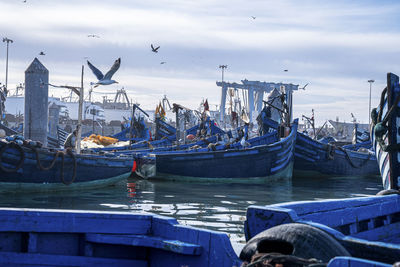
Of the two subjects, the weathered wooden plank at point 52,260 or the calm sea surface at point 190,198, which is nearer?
the weathered wooden plank at point 52,260

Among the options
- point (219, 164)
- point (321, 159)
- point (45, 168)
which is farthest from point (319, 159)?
point (45, 168)

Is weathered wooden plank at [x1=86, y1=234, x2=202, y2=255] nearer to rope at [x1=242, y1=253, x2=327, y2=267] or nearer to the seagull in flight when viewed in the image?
rope at [x1=242, y1=253, x2=327, y2=267]

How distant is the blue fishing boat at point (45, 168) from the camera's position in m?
14.0

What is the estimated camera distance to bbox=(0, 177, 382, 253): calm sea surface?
11070 millimetres

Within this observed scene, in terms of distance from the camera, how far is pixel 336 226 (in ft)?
17.4

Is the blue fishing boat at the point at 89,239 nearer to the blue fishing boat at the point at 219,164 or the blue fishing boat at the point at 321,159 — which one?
the blue fishing boat at the point at 219,164

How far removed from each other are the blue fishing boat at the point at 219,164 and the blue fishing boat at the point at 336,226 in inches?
461

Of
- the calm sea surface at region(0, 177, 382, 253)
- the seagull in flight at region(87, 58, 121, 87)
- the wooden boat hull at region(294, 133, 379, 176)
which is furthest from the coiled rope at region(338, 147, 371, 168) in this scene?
the seagull in flight at region(87, 58, 121, 87)

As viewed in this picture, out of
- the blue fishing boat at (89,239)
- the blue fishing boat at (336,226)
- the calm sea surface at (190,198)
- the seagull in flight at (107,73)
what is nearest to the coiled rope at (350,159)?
the calm sea surface at (190,198)

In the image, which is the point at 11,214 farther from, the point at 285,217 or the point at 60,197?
the point at 60,197

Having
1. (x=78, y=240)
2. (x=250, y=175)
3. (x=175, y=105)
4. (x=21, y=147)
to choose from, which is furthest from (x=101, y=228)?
(x=175, y=105)

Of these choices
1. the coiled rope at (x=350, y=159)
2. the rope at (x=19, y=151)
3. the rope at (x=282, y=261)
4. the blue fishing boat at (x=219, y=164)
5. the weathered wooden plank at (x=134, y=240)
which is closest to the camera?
the rope at (x=282, y=261)

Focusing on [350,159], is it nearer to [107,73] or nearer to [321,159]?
[321,159]

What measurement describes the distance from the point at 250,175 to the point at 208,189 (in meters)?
3.74
